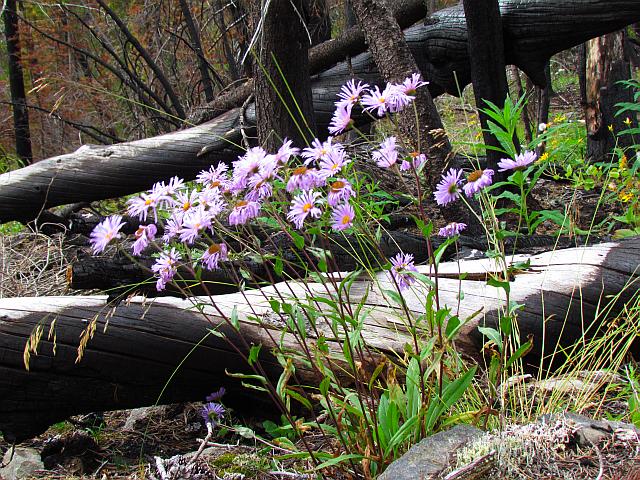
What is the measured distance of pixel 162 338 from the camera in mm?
3227

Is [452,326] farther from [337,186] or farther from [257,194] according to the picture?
[257,194]

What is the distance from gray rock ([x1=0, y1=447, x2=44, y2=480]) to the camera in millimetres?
3004

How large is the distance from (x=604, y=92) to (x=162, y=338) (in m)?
5.31

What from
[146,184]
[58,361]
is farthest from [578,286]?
[146,184]

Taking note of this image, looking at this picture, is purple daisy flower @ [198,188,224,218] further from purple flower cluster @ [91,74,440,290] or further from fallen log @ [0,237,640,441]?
fallen log @ [0,237,640,441]

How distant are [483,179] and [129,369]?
2.05 m

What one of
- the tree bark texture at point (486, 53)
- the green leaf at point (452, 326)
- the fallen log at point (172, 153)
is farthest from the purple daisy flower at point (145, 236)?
the fallen log at point (172, 153)

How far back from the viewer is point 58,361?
3.19m

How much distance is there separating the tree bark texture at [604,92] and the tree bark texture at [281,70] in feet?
11.2

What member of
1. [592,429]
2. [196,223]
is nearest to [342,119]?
[196,223]

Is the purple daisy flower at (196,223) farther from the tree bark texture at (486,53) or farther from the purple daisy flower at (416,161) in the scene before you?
the tree bark texture at (486,53)

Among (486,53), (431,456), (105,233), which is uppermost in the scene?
(105,233)

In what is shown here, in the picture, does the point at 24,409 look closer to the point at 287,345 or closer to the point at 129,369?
the point at 129,369

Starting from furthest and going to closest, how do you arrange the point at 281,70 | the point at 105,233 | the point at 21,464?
the point at 281,70 → the point at 21,464 → the point at 105,233
